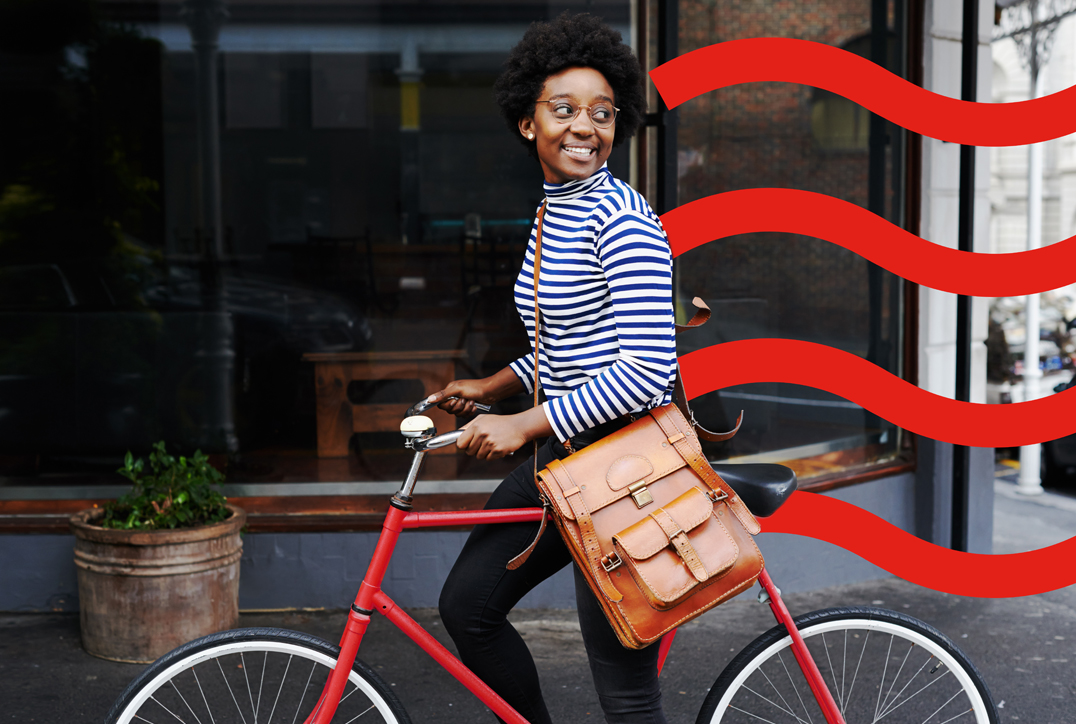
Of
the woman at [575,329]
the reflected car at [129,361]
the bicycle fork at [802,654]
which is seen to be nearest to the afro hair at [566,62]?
the woman at [575,329]

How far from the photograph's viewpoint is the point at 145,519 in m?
4.01

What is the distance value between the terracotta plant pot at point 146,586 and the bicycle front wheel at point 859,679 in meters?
2.12

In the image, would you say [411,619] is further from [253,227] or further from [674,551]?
[253,227]

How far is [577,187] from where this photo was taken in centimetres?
220

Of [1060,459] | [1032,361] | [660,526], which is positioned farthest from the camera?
[1060,459]

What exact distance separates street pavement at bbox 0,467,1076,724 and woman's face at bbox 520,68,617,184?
6.97 feet

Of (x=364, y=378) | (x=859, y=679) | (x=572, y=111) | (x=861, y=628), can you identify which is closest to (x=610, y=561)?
(x=861, y=628)

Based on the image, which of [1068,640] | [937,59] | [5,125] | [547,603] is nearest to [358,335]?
[5,125]

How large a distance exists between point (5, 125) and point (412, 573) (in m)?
5.25

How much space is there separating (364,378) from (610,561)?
4.16 m

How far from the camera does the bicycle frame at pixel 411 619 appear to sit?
2178 mm

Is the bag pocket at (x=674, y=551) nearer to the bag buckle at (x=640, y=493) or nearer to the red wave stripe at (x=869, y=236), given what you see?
the bag buckle at (x=640, y=493)

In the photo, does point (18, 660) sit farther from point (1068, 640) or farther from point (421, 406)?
point (1068, 640)

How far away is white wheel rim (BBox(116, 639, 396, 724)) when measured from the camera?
7.00 feet
